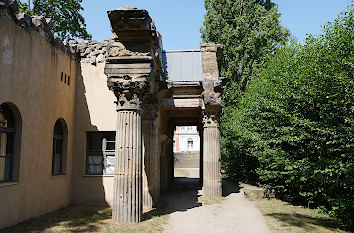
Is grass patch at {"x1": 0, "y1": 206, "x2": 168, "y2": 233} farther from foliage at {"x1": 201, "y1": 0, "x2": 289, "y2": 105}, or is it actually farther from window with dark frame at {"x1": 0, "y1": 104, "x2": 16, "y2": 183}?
foliage at {"x1": 201, "y1": 0, "x2": 289, "y2": 105}

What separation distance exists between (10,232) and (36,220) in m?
1.40

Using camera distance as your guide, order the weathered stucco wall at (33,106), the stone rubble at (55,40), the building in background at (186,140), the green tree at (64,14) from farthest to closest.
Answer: the building in background at (186,140) → the green tree at (64,14) → the stone rubble at (55,40) → the weathered stucco wall at (33,106)

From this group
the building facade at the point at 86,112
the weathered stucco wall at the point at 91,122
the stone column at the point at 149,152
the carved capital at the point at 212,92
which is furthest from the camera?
the carved capital at the point at 212,92

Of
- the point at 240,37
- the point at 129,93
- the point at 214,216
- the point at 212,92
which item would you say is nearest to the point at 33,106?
the point at 129,93

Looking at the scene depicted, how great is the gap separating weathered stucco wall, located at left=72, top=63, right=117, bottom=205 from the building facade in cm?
4

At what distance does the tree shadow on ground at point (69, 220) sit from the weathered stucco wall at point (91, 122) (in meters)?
0.96

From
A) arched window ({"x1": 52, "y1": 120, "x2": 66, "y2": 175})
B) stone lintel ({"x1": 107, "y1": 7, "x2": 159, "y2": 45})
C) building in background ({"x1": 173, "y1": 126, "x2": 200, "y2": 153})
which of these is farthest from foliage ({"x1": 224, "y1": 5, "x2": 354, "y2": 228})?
building in background ({"x1": 173, "y1": 126, "x2": 200, "y2": 153})

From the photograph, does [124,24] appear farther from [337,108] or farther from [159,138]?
[337,108]

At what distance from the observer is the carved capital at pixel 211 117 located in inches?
533

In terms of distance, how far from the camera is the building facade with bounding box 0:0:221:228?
806 cm

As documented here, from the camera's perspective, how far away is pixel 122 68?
836 centimetres

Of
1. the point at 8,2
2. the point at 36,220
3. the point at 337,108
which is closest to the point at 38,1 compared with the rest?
the point at 8,2

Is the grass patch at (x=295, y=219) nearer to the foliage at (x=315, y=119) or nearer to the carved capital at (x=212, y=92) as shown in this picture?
the foliage at (x=315, y=119)

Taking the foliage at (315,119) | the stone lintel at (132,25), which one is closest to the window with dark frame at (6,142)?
the stone lintel at (132,25)
